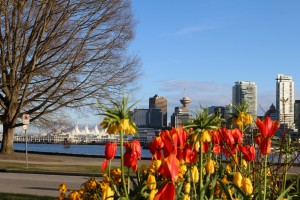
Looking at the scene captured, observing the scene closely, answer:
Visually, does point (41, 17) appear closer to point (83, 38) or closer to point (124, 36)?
point (83, 38)

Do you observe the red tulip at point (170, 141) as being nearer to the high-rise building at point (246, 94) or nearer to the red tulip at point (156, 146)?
the red tulip at point (156, 146)

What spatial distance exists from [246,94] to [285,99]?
1.51m

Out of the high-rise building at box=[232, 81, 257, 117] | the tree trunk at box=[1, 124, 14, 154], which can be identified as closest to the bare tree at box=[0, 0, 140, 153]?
the tree trunk at box=[1, 124, 14, 154]

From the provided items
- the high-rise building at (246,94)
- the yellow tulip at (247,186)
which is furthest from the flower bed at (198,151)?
the high-rise building at (246,94)

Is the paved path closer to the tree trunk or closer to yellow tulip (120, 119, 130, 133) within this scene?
the tree trunk

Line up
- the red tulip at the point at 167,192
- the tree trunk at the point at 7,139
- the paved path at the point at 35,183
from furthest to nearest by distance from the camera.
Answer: the tree trunk at the point at 7,139
the paved path at the point at 35,183
the red tulip at the point at 167,192

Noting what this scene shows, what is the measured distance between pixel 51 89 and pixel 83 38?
11.9 ft

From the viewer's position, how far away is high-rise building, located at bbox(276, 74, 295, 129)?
15.4ft

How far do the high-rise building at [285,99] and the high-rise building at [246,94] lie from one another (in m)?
0.41

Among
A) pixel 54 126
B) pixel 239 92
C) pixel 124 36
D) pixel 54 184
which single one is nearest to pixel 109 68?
pixel 124 36

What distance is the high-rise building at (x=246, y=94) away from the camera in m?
5.88

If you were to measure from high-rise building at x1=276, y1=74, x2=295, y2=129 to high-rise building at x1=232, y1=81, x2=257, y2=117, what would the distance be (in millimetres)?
408

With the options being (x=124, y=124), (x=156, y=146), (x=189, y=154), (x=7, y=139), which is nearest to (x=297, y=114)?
(x=189, y=154)

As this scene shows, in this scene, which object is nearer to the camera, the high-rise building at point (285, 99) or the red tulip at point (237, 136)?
the high-rise building at point (285, 99)
